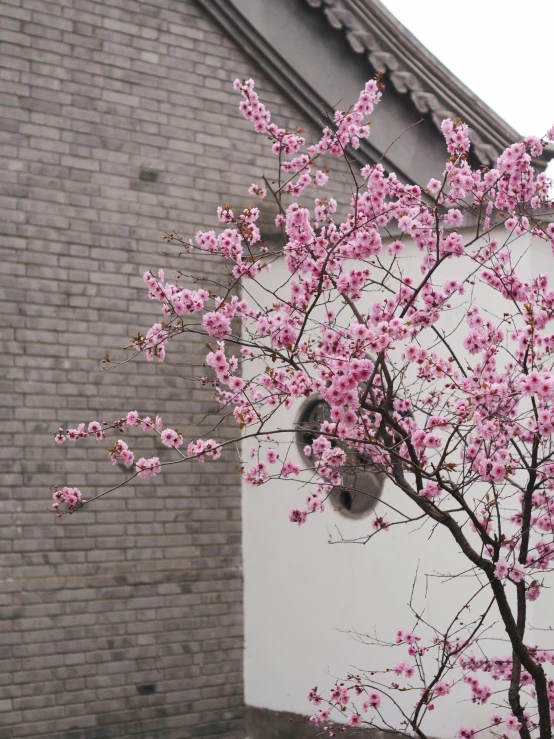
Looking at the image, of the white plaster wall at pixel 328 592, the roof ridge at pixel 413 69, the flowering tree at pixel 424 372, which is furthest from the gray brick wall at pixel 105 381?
the flowering tree at pixel 424 372

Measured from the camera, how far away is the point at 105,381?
580 cm

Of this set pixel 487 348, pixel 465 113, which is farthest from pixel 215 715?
pixel 465 113

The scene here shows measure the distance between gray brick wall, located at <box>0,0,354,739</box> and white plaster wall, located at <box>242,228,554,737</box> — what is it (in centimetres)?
17

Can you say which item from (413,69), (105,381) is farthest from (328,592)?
(413,69)

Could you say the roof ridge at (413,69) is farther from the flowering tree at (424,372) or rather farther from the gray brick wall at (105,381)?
the flowering tree at (424,372)

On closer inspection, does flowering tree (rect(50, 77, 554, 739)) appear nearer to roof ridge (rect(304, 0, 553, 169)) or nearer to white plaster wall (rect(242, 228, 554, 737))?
white plaster wall (rect(242, 228, 554, 737))

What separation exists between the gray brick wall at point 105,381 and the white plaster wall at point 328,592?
169 millimetres

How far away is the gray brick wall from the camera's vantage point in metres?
5.46

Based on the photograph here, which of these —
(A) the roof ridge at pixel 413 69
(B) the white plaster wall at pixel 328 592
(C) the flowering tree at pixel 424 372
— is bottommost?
(B) the white plaster wall at pixel 328 592

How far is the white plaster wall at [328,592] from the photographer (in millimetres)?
5371

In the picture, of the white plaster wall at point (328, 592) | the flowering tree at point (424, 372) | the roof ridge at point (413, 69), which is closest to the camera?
the flowering tree at point (424, 372)

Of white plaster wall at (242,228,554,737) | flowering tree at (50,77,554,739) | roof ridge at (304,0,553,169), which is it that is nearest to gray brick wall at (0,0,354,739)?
white plaster wall at (242,228,554,737)

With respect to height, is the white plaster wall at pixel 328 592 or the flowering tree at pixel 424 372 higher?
the flowering tree at pixel 424 372

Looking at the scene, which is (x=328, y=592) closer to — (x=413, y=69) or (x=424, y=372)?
(x=424, y=372)
